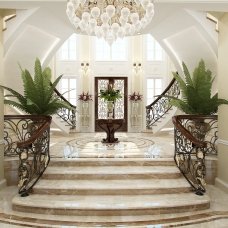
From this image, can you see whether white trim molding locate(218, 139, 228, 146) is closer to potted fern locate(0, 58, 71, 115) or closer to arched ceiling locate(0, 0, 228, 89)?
arched ceiling locate(0, 0, 228, 89)

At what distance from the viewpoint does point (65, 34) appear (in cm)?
880

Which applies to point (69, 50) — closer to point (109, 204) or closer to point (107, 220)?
point (109, 204)

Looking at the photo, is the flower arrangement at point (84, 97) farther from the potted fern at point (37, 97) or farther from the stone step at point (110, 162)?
the stone step at point (110, 162)

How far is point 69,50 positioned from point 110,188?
375 inches

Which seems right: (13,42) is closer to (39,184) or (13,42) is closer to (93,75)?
(39,184)

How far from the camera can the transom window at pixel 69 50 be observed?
44.1ft

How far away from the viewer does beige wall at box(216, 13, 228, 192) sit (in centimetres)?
562

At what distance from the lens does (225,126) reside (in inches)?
222

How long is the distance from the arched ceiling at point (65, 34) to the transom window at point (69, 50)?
3682 mm

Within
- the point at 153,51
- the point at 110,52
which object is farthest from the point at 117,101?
the point at 153,51

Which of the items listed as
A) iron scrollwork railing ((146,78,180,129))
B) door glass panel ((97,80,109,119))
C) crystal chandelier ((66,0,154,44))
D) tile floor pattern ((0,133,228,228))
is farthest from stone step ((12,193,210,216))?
door glass panel ((97,80,109,119))

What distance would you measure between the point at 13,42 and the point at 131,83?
651cm

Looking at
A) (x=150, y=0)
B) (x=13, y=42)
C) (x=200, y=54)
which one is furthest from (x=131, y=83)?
(x=150, y=0)

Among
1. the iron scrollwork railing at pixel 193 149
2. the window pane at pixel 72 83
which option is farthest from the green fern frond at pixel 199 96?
the window pane at pixel 72 83
